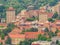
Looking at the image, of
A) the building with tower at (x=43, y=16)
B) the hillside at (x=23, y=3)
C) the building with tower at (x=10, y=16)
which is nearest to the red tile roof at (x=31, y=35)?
the building with tower at (x=43, y=16)

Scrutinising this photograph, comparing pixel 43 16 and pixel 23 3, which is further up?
pixel 23 3

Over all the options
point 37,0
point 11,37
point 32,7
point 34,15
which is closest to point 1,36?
point 11,37

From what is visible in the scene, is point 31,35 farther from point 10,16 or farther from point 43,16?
point 10,16

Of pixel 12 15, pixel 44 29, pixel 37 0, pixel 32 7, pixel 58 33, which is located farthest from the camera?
pixel 37 0

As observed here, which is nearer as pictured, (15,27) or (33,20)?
(15,27)

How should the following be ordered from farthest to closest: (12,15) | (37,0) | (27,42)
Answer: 1. (37,0)
2. (12,15)
3. (27,42)

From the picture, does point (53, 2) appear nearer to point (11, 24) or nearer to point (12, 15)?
point (12, 15)

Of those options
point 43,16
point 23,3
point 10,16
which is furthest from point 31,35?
point 23,3

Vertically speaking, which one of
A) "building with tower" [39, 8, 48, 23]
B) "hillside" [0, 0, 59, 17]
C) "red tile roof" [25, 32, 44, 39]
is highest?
"hillside" [0, 0, 59, 17]

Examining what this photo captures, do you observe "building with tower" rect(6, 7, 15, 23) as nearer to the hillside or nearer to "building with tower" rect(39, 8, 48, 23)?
"building with tower" rect(39, 8, 48, 23)

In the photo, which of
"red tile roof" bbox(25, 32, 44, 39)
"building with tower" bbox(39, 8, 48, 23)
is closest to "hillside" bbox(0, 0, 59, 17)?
"building with tower" bbox(39, 8, 48, 23)

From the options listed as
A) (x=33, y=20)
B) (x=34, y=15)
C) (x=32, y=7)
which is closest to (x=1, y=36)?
(x=33, y=20)
